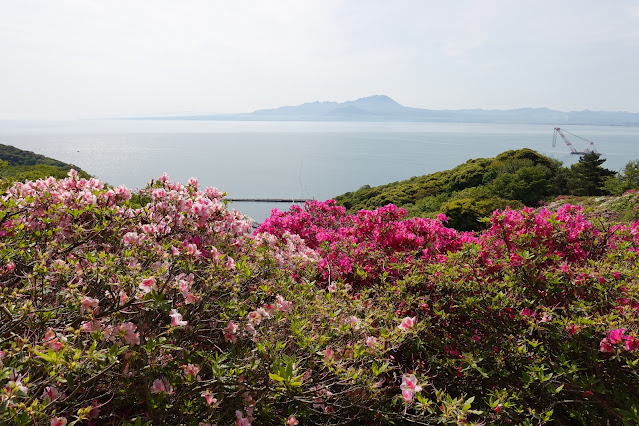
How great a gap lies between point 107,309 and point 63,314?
1.18ft

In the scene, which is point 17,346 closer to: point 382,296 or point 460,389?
point 382,296

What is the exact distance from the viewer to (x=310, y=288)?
2412mm

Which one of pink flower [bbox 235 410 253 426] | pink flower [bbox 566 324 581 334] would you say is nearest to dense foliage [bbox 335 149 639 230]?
pink flower [bbox 566 324 581 334]

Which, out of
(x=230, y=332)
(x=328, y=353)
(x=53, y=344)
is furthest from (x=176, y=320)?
(x=328, y=353)

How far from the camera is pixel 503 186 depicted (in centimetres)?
2214

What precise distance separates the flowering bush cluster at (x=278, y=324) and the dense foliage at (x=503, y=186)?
13.7m

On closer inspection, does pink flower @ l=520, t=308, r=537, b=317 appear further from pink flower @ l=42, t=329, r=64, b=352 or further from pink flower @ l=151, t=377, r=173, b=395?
pink flower @ l=42, t=329, r=64, b=352

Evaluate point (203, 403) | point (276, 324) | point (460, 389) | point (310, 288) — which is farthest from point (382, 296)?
point (203, 403)

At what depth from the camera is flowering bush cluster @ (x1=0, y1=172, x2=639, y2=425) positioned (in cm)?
158

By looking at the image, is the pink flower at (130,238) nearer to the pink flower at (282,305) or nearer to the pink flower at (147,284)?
the pink flower at (147,284)

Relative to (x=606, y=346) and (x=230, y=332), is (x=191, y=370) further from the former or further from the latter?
(x=606, y=346)

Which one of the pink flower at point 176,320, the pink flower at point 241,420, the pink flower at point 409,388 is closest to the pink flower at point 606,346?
the pink flower at point 409,388

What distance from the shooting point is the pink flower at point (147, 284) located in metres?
1.66

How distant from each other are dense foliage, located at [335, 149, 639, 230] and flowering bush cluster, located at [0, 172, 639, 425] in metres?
13.7
